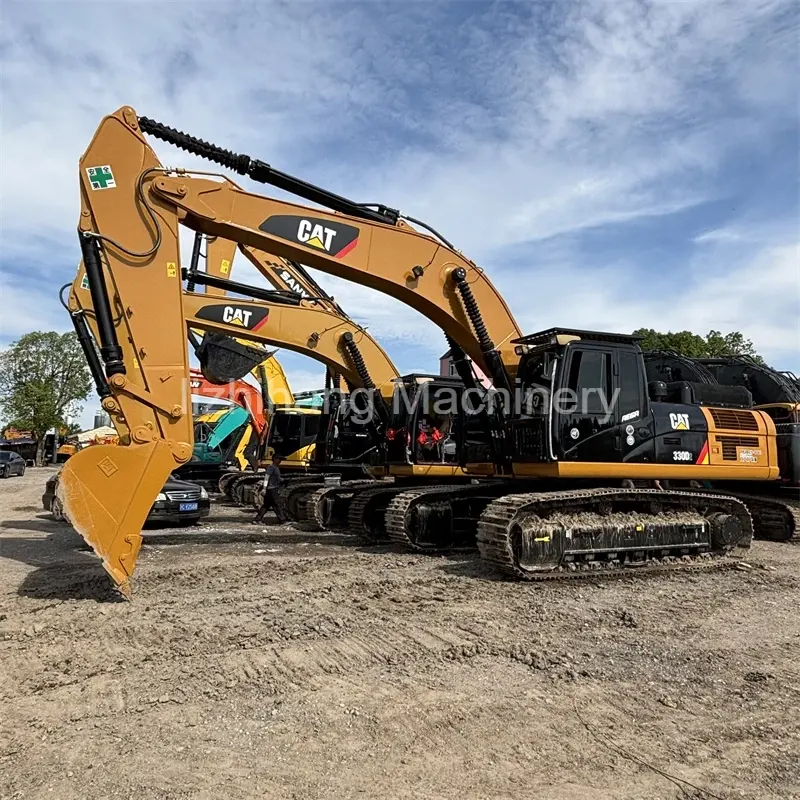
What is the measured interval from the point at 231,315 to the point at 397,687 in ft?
28.4

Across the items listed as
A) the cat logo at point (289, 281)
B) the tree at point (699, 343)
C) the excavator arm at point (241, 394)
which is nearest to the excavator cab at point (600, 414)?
the cat logo at point (289, 281)

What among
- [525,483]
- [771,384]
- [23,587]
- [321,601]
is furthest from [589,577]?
[771,384]

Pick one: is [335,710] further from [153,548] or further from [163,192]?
[153,548]

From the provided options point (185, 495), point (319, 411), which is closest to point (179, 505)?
point (185, 495)

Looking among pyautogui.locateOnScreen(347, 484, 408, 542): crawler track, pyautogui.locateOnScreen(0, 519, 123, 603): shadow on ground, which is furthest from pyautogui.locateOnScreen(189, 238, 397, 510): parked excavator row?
pyautogui.locateOnScreen(0, 519, 123, 603): shadow on ground

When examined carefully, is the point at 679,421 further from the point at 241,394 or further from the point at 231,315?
the point at 241,394

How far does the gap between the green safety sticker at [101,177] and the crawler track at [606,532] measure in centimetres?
518

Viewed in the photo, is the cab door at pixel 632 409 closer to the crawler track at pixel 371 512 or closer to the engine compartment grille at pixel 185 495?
the crawler track at pixel 371 512

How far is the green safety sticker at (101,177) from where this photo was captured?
22.4 ft

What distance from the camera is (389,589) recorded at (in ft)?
22.7

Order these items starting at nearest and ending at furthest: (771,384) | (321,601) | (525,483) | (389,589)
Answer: (321,601), (389,589), (525,483), (771,384)

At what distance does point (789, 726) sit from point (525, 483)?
5.52m

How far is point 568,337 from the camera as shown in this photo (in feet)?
27.0

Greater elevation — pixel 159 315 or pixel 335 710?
pixel 159 315
